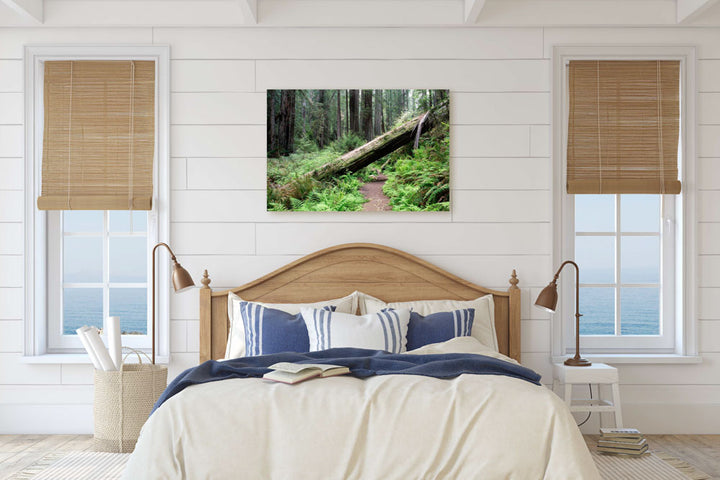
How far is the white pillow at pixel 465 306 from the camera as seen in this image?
386 centimetres

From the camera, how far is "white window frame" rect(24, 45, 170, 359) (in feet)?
13.5

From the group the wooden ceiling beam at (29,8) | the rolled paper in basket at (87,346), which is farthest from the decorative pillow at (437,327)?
the wooden ceiling beam at (29,8)

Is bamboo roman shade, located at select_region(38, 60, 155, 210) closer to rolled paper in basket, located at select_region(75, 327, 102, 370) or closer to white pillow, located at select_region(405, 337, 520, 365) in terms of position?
rolled paper in basket, located at select_region(75, 327, 102, 370)

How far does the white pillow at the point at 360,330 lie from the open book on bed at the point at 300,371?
62cm

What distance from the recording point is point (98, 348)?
3637mm

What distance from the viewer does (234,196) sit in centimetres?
414

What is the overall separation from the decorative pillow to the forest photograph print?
761 mm

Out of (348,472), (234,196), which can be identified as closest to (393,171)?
(234,196)

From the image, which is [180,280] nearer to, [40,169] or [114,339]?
[114,339]

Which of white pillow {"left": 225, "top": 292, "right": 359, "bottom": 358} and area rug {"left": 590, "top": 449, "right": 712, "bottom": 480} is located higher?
white pillow {"left": 225, "top": 292, "right": 359, "bottom": 358}

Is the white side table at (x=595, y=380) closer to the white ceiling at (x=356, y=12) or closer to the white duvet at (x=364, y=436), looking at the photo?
the white duvet at (x=364, y=436)

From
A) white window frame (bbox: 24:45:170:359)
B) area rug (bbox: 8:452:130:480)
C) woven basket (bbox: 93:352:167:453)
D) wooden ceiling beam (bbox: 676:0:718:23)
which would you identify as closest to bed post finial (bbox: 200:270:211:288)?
white window frame (bbox: 24:45:170:359)

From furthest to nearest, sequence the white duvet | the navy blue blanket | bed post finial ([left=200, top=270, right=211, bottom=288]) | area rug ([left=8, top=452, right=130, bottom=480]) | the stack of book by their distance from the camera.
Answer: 1. bed post finial ([left=200, top=270, right=211, bottom=288])
2. the stack of book
3. area rug ([left=8, top=452, right=130, bottom=480])
4. the navy blue blanket
5. the white duvet

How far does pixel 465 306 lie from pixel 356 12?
194cm
